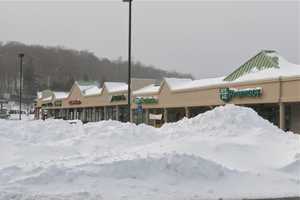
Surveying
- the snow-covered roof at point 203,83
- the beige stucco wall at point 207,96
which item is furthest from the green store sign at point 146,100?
the snow-covered roof at point 203,83

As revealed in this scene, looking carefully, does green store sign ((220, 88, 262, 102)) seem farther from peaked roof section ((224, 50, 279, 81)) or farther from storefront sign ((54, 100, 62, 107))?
storefront sign ((54, 100, 62, 107))

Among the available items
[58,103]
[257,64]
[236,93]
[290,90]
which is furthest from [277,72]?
[58,103]

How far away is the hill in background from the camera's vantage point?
526ft

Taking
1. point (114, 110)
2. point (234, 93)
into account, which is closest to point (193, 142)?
point (234, 93)

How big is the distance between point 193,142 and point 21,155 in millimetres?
5329

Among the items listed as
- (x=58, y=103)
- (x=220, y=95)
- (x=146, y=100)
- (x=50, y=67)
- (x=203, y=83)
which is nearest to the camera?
(x=220, y=95)

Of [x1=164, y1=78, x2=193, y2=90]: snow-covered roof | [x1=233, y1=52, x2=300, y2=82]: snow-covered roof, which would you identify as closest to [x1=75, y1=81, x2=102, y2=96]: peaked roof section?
[x1=164, y1=78, x2=193, y2=90]: snow-covered roof

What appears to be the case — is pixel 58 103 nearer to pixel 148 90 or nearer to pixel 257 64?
pixel 148 90

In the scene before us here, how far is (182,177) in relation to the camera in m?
11.6

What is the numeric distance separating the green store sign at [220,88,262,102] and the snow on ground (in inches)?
692

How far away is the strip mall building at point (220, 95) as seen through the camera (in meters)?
34.7

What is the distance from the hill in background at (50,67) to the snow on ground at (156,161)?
134356 mm

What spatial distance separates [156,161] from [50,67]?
163357 millimetres

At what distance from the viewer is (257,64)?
39438mm
